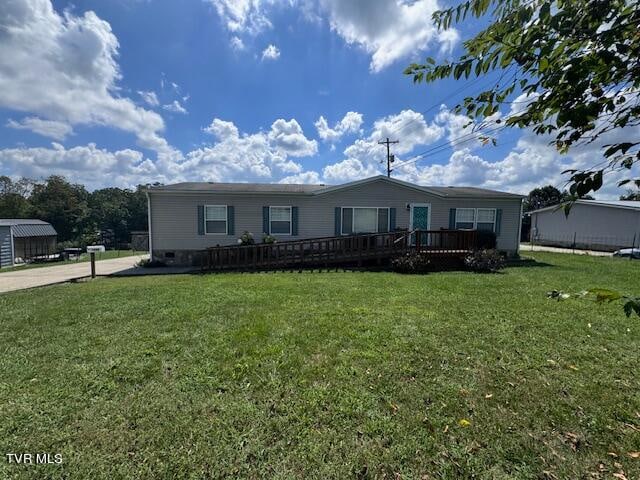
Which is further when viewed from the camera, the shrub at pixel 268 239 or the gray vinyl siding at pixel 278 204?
the gray vinyl siding at pixel 278 204

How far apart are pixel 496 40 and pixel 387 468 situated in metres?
2.50

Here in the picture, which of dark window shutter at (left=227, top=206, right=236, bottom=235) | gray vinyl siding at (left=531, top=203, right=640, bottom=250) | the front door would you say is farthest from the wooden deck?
gray vinyl siding at (left=531, top=203, right=640, bottom=250)

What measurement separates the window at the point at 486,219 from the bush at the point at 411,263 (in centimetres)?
501

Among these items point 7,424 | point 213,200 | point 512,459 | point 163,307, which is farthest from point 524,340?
point 213,200

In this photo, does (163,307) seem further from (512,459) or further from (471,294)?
(471,294)

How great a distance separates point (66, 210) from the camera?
1486 inches

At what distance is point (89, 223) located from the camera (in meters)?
39.4

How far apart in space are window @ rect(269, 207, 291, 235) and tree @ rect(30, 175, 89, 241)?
123 ft

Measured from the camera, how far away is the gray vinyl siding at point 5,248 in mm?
17531

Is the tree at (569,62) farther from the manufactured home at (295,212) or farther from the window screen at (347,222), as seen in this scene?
the window screen at (347,222)

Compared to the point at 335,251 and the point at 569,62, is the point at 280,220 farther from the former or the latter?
the point at 569,62

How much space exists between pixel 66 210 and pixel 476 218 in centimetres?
4570

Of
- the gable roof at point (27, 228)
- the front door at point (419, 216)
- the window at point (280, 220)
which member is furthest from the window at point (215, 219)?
the gable roof at point (27, 228)

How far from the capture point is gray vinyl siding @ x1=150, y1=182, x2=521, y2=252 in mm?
12109
